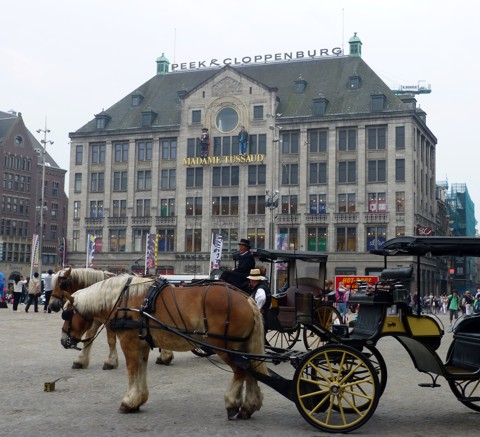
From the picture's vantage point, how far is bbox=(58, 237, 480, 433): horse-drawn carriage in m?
8.42

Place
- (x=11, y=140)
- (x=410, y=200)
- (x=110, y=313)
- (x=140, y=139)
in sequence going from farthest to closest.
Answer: (x=11, y=140) → (x=140, y=139) → (x=410, y=200) → (x=110, y=313)

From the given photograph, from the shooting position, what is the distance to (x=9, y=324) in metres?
24.8

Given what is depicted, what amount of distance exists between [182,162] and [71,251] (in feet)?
52.1

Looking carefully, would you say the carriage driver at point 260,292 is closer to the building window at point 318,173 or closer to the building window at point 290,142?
the building window at point 318,173

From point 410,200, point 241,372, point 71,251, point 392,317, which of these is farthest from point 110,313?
point 71,251

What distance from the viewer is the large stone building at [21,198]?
9106 cm

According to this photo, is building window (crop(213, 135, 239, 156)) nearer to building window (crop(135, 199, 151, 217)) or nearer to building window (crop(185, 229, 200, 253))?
building window (crop(185, 229, 200, 253))

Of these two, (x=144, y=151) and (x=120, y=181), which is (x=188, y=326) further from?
(x=120, y=181)

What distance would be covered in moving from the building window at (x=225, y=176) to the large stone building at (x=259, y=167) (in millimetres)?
101

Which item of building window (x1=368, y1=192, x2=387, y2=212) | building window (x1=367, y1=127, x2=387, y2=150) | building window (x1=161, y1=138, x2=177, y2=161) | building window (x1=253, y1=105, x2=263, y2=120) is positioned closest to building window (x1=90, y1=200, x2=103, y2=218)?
building window (x1=161, y1=138, x2=177, y2=161)

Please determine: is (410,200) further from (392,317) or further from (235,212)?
(392,317)

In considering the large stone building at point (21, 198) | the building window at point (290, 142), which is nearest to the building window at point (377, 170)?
Result: the building window at point (290, 142)

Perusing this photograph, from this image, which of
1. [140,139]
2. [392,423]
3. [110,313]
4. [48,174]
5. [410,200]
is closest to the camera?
[392,423]

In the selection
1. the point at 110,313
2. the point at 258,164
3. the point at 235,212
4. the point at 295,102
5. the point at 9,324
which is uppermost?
the point at 295,102
